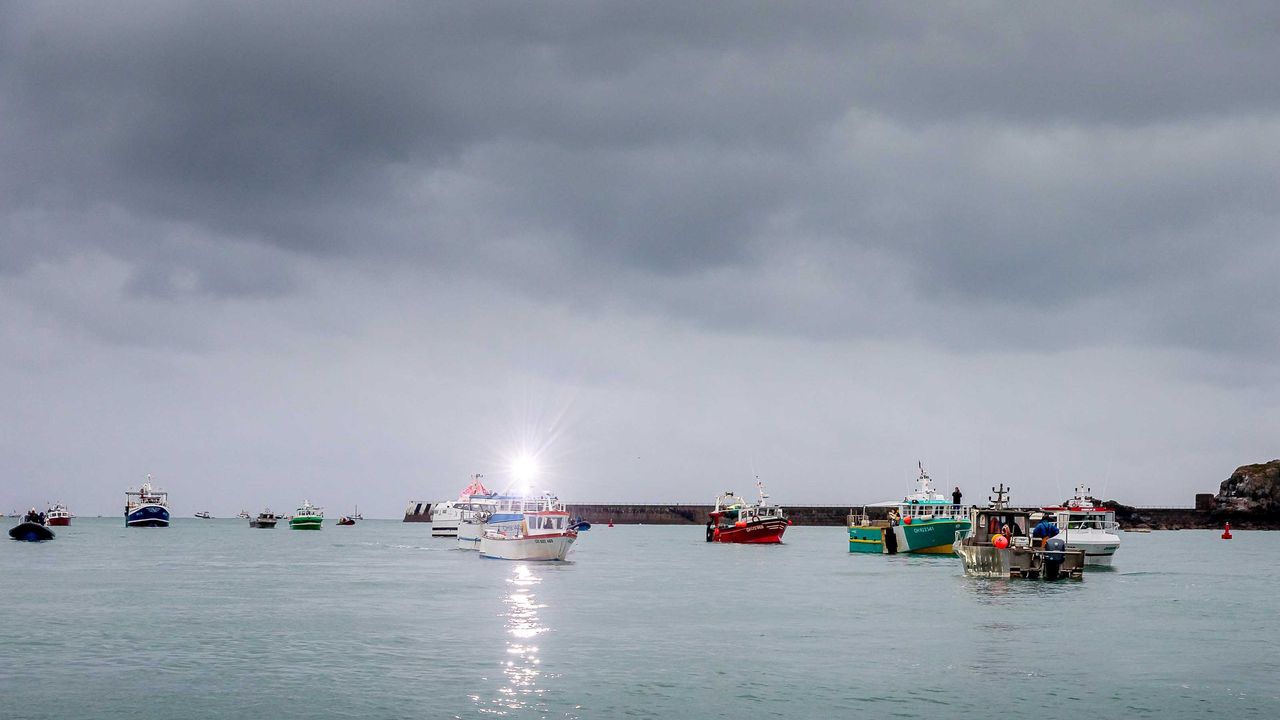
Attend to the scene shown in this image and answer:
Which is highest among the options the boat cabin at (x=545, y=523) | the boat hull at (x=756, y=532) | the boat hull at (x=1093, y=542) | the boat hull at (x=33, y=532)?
the boat cabin at (x=545, y=523)

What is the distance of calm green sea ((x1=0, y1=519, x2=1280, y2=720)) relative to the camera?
25984 mm

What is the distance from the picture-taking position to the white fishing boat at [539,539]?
274 ft

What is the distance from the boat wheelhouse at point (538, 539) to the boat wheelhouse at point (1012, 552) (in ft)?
98.9

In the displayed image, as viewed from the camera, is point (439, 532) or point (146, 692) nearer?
point (146, 692)

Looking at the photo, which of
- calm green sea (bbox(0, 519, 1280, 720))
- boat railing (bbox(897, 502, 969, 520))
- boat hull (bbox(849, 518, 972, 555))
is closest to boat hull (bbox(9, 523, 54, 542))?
calm green sea (bbox(0, 519, 1280, 720))

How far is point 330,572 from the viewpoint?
79.8 metres

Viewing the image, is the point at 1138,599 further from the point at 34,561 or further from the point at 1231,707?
the point at 34,561

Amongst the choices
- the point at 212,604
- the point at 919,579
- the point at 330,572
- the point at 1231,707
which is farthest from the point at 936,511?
the point at 1231,707

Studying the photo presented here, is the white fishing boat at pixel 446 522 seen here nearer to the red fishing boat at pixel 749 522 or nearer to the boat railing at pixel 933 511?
the red fishing boat at pixel 749 522

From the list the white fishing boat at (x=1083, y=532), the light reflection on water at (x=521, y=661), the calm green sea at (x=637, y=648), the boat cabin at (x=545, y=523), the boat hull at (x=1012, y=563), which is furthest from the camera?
the boat cabin at (x=545, y=523)

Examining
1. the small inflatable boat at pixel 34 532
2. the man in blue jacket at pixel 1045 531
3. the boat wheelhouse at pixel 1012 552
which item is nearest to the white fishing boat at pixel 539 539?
the boat wheelhouse at pixel 1012 552

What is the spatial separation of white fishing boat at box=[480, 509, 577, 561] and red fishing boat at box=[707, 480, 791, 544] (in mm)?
38983

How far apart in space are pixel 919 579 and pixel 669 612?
26099mm

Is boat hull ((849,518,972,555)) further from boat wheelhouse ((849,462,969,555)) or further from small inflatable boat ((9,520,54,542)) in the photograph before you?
small inflatable boat ((9,520,54,542))
